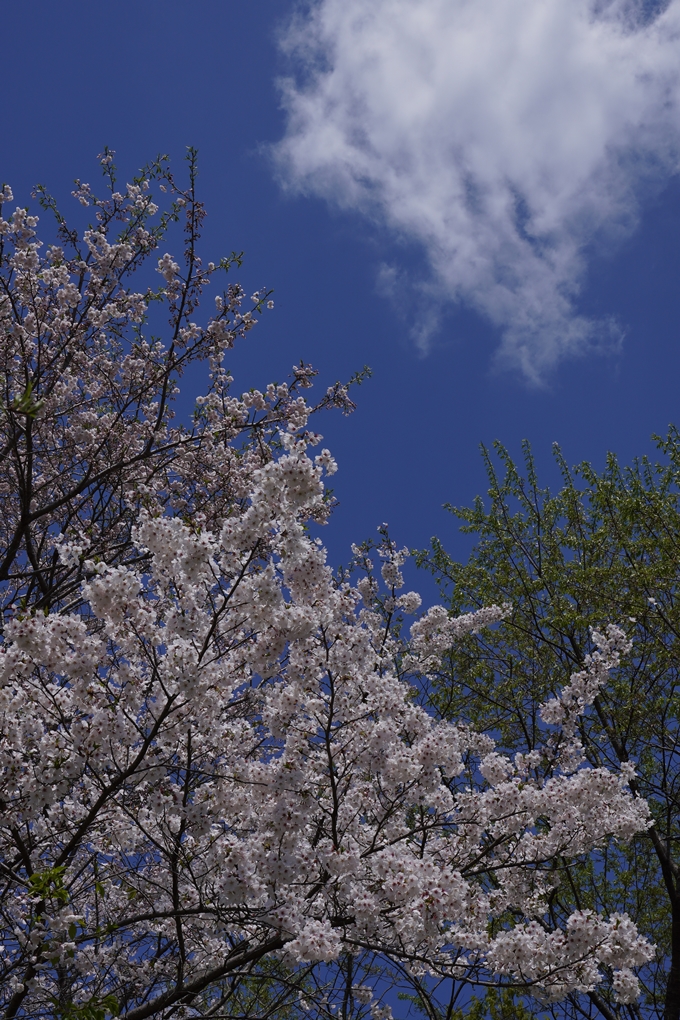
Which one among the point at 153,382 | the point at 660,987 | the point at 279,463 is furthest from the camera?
the point at 660,987

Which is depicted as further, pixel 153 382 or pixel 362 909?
pixel 153 382

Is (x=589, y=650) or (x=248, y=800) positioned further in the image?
(x=589, y=650)

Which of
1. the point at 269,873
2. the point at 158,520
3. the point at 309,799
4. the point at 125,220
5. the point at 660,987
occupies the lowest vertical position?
the point at 660,987

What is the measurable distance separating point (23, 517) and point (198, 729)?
3020mm

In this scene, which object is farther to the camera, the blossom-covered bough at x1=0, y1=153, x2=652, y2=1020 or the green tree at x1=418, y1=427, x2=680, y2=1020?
the green tree at x1=418, y1=427, x2=680, y2=1020

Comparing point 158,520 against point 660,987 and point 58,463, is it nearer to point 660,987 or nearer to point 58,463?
point 58,463

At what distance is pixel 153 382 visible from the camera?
7359 mm

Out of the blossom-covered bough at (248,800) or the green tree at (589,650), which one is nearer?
the blossom-covered bough at (248,800)

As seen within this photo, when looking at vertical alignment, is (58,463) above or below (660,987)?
above

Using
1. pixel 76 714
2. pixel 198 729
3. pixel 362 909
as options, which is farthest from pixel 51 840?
pixel 362 909

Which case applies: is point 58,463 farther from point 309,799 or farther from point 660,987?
point 660,987

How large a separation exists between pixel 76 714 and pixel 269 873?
156cm

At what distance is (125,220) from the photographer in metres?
8.48

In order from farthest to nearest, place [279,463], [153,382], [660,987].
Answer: [660,987], [153,382], [279,463]
